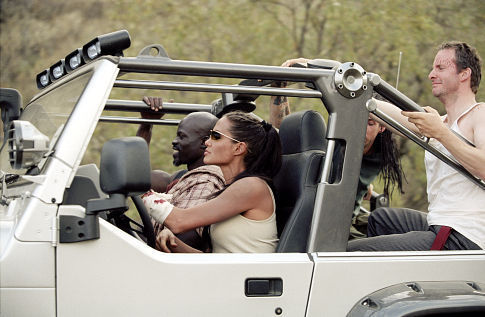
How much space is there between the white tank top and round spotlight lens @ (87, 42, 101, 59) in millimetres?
1616

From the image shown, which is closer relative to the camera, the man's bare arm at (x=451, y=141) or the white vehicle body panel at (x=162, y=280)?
the white vehicle body panel at (x=162, y=280)

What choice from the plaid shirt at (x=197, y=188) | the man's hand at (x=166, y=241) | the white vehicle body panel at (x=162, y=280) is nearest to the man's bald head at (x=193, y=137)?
the plaid shirt at (x=197, y=188)

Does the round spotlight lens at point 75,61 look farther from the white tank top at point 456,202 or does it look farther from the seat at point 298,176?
the white tank top at point 456,202

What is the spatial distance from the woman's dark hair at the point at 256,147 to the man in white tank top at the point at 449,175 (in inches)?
20.5

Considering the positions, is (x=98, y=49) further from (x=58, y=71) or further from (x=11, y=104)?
(x=11, y=104)

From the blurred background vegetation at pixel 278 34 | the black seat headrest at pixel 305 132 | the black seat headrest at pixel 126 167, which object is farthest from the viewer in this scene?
the blurred background vegetation at pixel 278 34

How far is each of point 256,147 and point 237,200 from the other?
1.27ft

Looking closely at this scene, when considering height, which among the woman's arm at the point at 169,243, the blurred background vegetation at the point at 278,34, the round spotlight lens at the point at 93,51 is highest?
the blurred background vegetation at the point at 278,34

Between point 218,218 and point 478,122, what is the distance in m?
1.26

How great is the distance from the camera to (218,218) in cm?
301

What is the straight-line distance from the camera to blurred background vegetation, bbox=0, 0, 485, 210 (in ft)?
30.1

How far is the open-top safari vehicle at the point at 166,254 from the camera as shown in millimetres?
2502

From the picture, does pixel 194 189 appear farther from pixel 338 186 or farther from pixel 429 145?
pixel 429 145

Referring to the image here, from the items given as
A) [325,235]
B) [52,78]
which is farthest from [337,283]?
[52,78]
